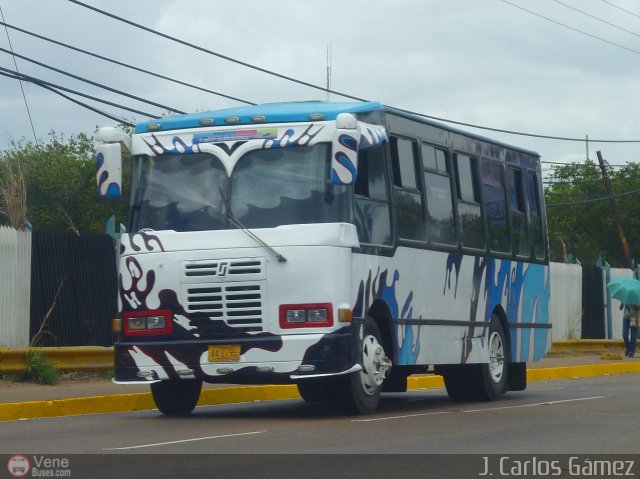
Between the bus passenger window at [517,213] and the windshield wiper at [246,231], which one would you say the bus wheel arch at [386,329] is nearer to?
the windshield wiper at [246,231]

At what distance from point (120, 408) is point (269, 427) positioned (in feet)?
11.3

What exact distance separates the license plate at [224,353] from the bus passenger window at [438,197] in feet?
10.9

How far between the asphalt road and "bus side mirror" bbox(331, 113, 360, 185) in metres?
2.42

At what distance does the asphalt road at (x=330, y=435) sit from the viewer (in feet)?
31.6

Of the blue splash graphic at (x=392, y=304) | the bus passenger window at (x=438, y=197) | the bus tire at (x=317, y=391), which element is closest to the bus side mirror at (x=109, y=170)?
the blue splash graphic at (x=392, y=304)

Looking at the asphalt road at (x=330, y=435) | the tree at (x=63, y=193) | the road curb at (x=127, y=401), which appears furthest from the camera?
the tree at (x=63, y=193)

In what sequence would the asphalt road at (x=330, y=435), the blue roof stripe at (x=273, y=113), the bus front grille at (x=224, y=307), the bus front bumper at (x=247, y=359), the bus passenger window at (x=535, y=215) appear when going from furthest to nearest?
the bus passenger window at (x=535, y=215) → the blue roof stripe at (x=273, y=113) → the bus front grille at (x=224, y=307) → the bus front bumper at (x=247, y=359) → the asphalt road at (x=330, y=435)

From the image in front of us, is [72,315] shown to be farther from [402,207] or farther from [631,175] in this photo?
[631,175]

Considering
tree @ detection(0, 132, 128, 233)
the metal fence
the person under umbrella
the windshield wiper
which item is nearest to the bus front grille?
the windshield wiper

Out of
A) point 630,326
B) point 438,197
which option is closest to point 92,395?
point 438,197

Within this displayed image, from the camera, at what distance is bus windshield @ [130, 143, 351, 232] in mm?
13461

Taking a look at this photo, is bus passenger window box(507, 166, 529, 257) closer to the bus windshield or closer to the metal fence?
the bus windshield
